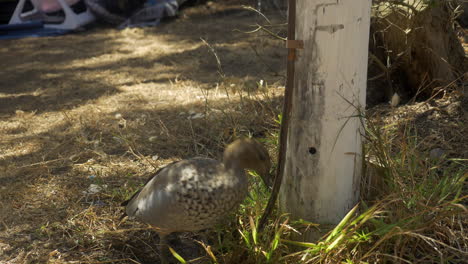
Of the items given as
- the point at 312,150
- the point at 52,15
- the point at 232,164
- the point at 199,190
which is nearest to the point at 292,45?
the point at 312,150

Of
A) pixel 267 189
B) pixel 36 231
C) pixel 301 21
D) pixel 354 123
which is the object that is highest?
pixel 301 21

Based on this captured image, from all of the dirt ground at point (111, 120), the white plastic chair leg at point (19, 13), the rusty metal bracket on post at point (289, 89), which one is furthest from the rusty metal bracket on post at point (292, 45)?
the white plastic chair leg at point (19, 13)

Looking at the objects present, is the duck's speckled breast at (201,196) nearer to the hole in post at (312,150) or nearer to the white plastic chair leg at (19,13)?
the hole in post at (312,150)

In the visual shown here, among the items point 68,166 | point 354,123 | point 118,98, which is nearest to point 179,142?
point 68,166

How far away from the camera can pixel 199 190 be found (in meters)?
2.71

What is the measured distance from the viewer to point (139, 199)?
298 cm

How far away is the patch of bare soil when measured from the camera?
332cm

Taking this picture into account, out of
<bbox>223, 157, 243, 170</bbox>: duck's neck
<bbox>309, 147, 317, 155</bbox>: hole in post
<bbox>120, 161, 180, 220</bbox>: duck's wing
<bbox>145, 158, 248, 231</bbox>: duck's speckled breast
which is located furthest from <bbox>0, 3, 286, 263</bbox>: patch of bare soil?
<bbox>309, 147, 317, 155</bbox>: hole in post

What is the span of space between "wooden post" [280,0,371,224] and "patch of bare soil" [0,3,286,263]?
92cm

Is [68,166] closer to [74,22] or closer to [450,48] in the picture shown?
[450,48]

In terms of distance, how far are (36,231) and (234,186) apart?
1.35 meters

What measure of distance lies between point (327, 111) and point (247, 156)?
1.58 feet

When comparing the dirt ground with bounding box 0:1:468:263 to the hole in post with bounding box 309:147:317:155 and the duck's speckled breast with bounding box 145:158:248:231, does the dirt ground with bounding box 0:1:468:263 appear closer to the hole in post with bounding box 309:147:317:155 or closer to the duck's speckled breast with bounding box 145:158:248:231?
the duck's speckled breast with bounding box 145:158:248:231

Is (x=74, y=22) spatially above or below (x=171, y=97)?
above
